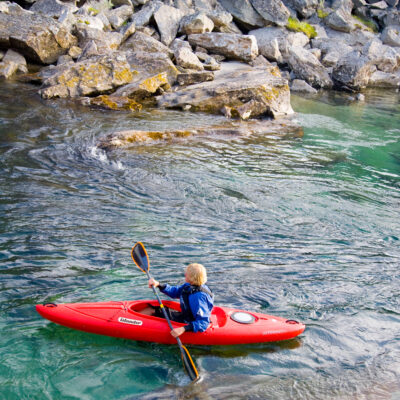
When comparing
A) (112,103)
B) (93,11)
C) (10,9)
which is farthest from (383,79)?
(10,9)

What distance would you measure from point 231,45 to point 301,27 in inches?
341

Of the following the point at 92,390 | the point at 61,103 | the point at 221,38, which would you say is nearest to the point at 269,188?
the point at 92,390

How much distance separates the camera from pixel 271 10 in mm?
22969

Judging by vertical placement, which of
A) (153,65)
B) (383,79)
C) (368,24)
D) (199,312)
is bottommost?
(199,312)

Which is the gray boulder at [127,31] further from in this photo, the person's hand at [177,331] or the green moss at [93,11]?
the person's hand at [177,331]

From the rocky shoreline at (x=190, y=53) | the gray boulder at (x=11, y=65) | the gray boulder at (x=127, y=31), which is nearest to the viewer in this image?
the rocky shoreline at (x=190, y=53)

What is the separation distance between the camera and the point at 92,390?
3.38 metres

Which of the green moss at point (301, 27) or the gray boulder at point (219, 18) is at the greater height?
the green moss at point (301, 27)

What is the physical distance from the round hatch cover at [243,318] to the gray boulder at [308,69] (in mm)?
18956

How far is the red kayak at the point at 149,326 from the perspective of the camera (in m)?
3.89

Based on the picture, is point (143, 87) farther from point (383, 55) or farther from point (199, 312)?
point (383, 55)

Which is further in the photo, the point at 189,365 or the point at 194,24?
the point at 194,24

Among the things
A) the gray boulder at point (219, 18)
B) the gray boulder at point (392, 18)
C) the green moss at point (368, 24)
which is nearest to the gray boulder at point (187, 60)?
the gray boulder at point (219, 18)

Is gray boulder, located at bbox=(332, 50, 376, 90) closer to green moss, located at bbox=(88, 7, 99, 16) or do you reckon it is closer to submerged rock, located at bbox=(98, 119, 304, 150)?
submerged rock, located at bbox=(98, 119, 304, 150)
